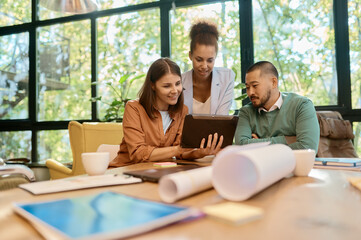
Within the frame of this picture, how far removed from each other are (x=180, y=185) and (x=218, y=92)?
171cm

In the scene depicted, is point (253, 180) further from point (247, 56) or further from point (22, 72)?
point (22, 72)

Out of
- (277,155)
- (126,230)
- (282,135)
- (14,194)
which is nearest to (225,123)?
(282,135)

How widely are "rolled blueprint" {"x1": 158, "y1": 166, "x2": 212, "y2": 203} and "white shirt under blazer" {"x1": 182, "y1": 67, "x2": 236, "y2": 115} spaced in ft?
5.17

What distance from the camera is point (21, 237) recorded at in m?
0.45

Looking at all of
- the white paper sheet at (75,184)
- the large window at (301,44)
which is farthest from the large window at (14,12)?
the white paper sheet at (75,184)

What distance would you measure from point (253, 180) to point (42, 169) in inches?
156

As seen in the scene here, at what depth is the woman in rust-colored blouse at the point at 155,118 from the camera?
1.61 meters

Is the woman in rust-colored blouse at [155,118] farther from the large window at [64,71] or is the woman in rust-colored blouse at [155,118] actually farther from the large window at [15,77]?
the large window at [15,77]

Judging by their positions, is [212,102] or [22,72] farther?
[22,72]

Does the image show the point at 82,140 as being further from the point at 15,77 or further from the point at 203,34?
the point at 15,77

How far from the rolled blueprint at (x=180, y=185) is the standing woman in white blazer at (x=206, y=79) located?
157 cm

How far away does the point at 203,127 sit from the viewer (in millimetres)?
1455

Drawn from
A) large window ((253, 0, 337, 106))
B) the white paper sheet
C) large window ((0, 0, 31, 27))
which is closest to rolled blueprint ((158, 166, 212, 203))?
the white paper sheet

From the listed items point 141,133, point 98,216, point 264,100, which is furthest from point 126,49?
point 98,216
